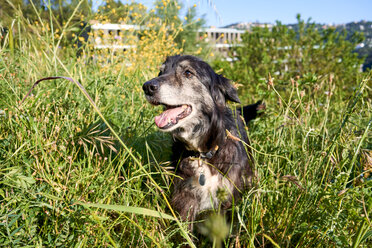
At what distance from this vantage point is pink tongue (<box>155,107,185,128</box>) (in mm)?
2232

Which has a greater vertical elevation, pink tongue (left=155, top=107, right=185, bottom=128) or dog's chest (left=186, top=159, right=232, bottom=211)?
pink tongue (left=155, top=107, right=185, bottom=128)

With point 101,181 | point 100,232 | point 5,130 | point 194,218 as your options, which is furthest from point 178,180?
point 5,130

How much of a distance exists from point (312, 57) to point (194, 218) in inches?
221

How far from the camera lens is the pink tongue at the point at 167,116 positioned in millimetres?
2232

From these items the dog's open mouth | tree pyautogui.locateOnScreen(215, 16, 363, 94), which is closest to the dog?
the dog's open mouth

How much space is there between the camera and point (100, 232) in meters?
1.53

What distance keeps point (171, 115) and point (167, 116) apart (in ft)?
0.14

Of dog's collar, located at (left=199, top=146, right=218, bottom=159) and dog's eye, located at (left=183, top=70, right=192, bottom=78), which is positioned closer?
dog's collar, located at (left=199, top=146, right=218, bottom=159)

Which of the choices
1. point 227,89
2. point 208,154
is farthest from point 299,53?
point 208,154

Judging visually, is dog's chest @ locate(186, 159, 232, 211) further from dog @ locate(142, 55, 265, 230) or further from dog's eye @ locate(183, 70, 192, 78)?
dog's eye @ locate(183, 70, 192, 78)

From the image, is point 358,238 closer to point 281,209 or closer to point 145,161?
point 281,209

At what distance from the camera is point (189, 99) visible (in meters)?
2.38

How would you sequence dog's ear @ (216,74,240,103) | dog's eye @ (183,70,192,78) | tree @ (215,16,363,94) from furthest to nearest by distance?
tree @ (215,16,363,94) → dog's ear @ (216,74,240,103) → dog's eye @ (183,70,192,78)

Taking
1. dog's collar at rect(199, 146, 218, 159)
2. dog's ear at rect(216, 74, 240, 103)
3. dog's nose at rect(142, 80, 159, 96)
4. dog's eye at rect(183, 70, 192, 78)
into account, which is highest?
dog's eye at rect(183, 70, 192, 78)
